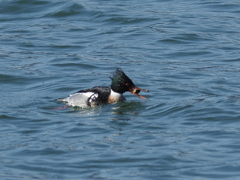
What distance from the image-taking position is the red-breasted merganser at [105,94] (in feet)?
45.1

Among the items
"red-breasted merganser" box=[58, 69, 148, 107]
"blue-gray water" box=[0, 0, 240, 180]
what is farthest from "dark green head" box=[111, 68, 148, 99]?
"blue-gray water" box=[0, 0, 240, 180]

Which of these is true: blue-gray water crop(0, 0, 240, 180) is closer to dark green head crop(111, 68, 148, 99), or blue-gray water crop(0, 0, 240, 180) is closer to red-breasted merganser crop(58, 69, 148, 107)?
red-breasted merganser crop(58, 69, 148, 107)

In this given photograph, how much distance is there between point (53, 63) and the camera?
17.7 meters

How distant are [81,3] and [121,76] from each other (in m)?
10.2

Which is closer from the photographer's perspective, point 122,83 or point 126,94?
point 122,83

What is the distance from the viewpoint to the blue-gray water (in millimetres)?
10469

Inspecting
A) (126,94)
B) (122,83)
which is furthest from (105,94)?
(126,94)

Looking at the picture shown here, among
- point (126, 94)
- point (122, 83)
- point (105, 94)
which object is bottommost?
point (126, 94)

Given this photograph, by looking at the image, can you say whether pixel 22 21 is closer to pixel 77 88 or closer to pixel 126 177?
pixel 77 88

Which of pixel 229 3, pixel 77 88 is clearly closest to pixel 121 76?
pixel 77 88

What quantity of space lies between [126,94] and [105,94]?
1296mm

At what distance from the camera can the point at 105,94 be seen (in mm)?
13930

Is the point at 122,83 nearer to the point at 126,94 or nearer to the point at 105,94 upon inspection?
the point at 105,94

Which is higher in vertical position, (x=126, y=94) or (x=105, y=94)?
(x=105, y=94)
